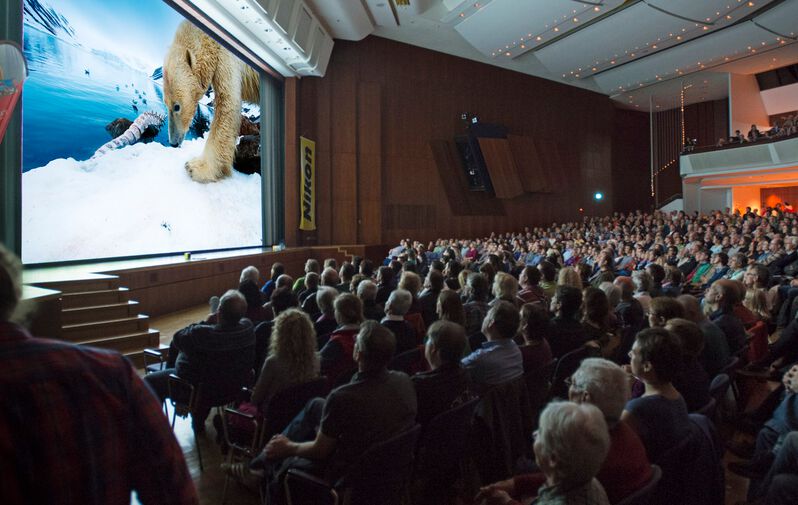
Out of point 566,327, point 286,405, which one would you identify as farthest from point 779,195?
point 286,405

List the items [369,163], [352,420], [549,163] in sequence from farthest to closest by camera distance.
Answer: [549,163] → [369,163] → [352,420]

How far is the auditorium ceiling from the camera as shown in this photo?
12789mm

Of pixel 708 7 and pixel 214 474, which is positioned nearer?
pixel 214 474

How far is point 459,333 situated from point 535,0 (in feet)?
40.8

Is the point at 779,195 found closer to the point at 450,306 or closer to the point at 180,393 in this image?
the point at 450,306

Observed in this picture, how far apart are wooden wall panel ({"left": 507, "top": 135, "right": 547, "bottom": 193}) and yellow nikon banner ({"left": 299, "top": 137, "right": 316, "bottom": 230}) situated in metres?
6.97

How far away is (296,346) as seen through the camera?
247cm

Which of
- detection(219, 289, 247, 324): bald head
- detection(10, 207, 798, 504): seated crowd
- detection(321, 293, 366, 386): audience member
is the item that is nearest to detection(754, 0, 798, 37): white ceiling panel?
detection(10, 207, 798, 504): seated crowd

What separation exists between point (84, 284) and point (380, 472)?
5012 millimetres

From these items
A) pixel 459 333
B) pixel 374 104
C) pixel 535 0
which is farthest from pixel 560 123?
pixel 459 333

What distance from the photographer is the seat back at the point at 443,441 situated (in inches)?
86.7

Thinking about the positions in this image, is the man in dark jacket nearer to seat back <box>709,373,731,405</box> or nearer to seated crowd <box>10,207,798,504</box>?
Result: seated crowd <box>10,207,798,504</box>

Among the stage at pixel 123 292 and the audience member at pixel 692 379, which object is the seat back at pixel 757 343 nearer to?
the audience member at pixel 692 379

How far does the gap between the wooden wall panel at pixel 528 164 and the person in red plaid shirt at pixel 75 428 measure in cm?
1664
